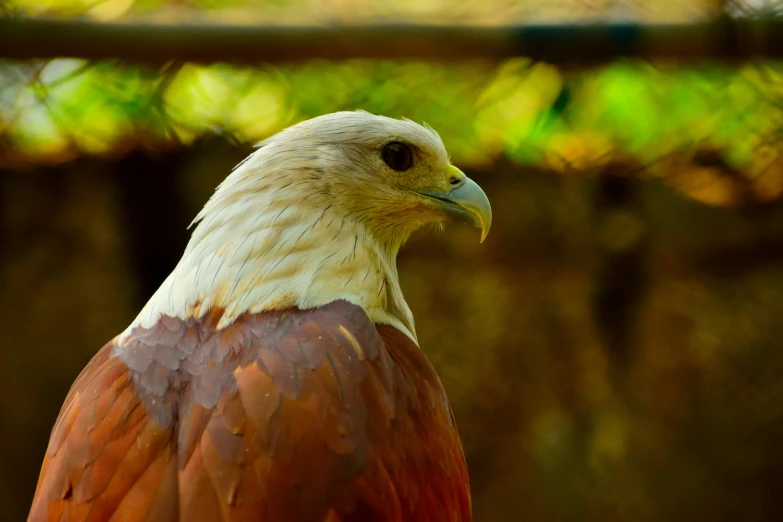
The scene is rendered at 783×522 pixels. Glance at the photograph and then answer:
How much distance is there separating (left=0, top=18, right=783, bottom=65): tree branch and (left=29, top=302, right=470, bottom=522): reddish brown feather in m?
2.03

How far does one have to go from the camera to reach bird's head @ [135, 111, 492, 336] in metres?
2.16

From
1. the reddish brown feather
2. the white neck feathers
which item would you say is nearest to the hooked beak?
the white neck feathers

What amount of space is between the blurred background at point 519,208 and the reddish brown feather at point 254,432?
2151 mm

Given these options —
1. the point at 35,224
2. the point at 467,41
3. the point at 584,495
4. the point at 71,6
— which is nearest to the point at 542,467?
the point at 584,495

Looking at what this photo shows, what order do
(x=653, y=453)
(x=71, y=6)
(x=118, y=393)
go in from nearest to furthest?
1. (x=118, y=393)
2. (x=71, y=6)
3. (x=653, y=453)

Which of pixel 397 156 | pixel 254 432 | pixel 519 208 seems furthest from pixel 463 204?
pixel 519 208

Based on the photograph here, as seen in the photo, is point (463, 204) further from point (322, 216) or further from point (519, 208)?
point (519, 208)

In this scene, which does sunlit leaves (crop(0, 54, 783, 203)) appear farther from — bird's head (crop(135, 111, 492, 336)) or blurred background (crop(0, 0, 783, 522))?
bird's head (crop(135, 111, 492, 336))

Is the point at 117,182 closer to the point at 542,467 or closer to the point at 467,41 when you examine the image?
the point at 467,41

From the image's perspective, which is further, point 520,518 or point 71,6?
point 520,518

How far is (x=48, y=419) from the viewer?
172 inches

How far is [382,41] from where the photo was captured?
382 centimetres

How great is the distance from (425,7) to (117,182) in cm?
181

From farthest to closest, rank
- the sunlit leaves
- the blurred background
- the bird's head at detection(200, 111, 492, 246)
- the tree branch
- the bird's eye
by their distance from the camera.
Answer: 1. the sunlit leaves
2. the blurred background
3. the tree branch
4. the bird's eye
5. the bird's head at detection(200, 111, 492, 246)
